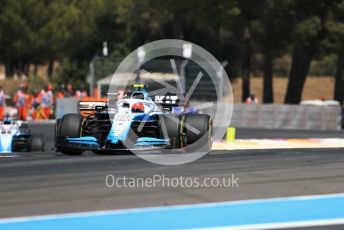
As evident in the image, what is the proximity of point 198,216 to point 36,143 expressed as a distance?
10624 mm

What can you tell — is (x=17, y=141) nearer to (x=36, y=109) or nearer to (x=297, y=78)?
(x=36, y=109)

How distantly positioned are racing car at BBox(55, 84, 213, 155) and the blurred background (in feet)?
68.1

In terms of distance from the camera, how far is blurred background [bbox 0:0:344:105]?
39.7 metres

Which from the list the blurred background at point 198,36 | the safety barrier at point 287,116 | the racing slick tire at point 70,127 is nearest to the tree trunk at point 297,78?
the blurred background at point 198,36

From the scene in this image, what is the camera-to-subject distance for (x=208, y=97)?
33438mm

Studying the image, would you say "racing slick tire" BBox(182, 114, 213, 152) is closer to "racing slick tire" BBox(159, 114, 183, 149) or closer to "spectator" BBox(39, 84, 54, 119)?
"racing slick tire" BBox(159, 114, 183, 149)

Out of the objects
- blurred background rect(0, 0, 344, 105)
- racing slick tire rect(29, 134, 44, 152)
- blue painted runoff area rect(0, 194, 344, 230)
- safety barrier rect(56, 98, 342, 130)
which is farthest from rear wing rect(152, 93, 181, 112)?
blurred background rect(0, 0, 344, 105)

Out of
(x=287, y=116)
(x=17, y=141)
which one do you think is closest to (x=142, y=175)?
(x=17, y=141)

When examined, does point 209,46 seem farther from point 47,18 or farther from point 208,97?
point 208,97

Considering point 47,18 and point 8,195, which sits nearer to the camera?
point 8,195

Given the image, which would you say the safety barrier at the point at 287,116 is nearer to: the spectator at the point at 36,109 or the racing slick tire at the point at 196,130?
the spectator at the point at 36,109

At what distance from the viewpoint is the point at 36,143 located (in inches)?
699

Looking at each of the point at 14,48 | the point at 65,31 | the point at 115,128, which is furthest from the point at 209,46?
the point at 115,128

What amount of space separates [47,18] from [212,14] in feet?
74.5
